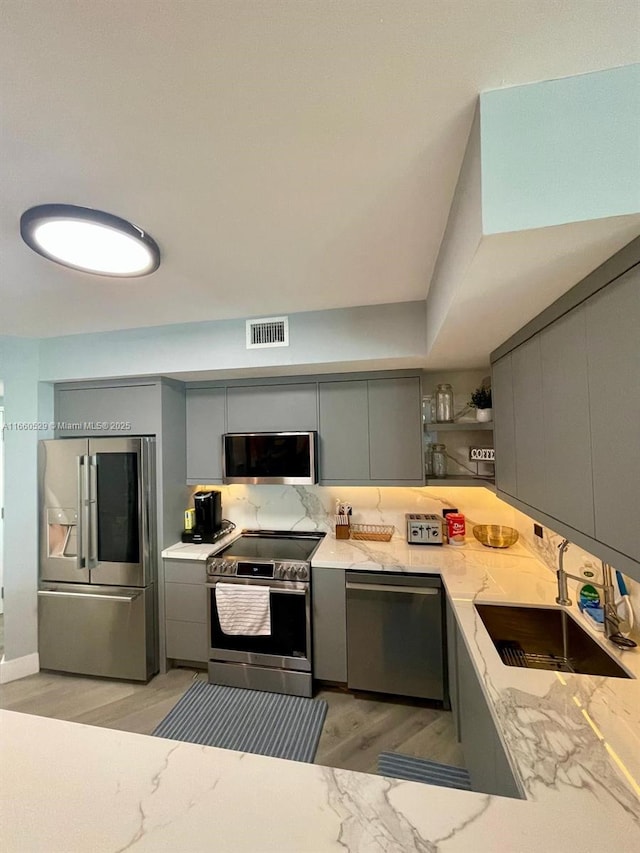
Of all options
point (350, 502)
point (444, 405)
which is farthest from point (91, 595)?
point (444, 405)

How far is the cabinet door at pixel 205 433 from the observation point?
2.64 metres

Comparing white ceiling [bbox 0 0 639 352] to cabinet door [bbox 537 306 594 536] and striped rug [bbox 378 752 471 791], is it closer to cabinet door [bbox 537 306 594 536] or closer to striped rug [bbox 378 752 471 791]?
cabinet door [bbox 537 306 594 536]

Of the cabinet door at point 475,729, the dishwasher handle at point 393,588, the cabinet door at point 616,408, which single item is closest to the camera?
the cabinet door at point 616,408

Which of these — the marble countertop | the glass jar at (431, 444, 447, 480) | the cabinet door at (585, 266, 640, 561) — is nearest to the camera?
the marble countertop

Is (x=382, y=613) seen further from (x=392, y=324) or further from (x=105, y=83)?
(x=105, y=83)

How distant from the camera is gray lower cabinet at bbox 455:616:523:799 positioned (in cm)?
92

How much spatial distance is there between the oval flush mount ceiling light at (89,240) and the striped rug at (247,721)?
2458 mm

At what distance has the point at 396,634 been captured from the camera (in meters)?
2.05

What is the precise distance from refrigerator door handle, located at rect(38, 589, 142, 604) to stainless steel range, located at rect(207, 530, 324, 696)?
0.56 m

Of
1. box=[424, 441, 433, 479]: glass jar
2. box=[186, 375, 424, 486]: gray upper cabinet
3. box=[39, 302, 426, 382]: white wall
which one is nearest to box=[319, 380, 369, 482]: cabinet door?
box=[186, 375, 424, 486]: gray upper cabinet

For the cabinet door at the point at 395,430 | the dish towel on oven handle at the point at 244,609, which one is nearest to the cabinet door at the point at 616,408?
the cabinet door at the point at 395,430

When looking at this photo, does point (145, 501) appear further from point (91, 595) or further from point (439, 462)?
point (439, 462)

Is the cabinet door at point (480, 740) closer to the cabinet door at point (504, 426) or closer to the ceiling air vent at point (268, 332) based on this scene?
the cabinet door at point (504, 426)

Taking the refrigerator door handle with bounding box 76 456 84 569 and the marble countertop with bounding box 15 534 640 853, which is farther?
the refrigerator door handle with bounding box 76 456 84 569
